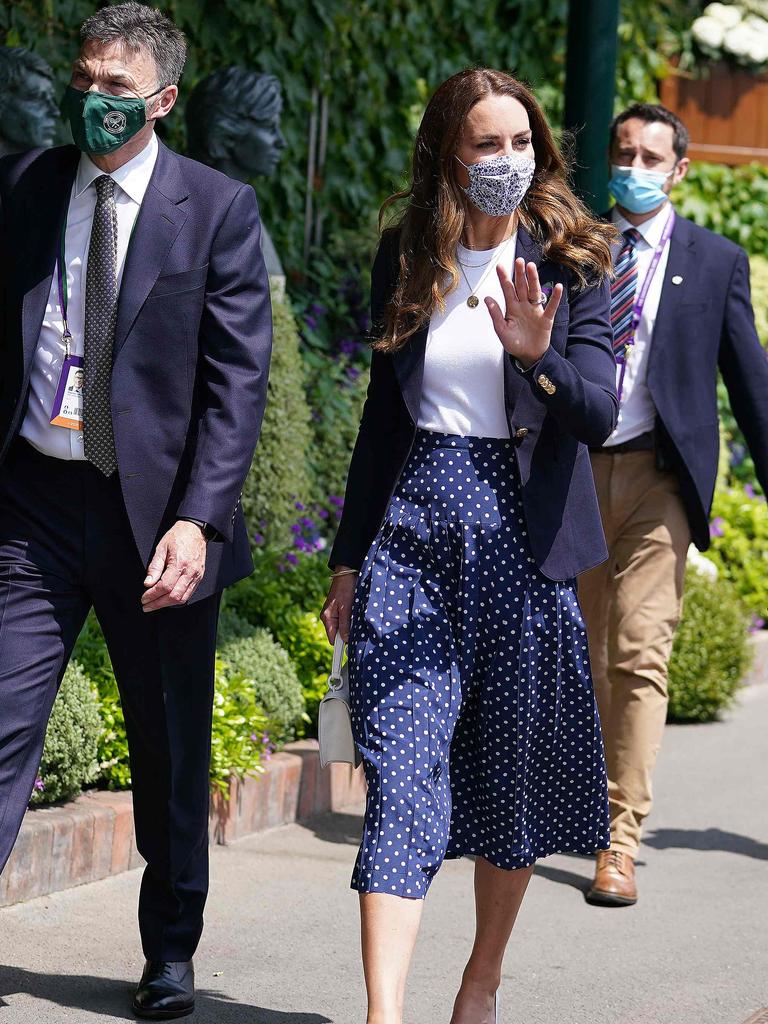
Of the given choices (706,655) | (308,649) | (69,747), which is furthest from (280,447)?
(69,747)

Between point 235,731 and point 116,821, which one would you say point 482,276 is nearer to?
point 116,821

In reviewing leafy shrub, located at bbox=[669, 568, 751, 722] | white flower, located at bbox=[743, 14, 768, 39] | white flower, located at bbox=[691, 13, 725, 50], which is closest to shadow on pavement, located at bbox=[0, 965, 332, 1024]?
leafy shrub, located at bbox=[669, 568, 751, 722]

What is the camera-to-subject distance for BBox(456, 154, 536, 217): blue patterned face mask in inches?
129

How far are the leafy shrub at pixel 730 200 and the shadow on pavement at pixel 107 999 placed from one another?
744cm

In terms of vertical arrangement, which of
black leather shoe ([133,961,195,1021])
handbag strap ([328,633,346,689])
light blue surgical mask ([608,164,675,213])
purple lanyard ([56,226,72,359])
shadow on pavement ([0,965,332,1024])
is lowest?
shadow on pavement ([0,965,332,1024])

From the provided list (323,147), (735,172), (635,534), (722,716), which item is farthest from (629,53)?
(635,534)

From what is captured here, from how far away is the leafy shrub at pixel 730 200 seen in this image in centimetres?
1030

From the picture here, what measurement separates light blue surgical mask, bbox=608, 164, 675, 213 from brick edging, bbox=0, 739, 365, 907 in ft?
6.62

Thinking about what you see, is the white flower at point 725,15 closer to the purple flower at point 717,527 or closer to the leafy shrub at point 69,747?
the purple flower at point 717,527

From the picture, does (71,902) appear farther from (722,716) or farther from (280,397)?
(722,716)

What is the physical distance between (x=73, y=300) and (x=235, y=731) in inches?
80.1

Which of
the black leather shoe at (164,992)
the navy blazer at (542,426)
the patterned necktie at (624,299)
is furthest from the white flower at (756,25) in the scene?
the black leather shoe at (164,992)

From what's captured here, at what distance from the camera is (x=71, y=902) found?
14.3 feet

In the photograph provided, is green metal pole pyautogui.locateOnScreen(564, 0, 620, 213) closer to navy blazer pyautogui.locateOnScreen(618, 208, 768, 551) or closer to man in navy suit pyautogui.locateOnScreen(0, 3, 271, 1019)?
navy blazer pyautogui.locateOnScreen(618, 208, 768, 551)
